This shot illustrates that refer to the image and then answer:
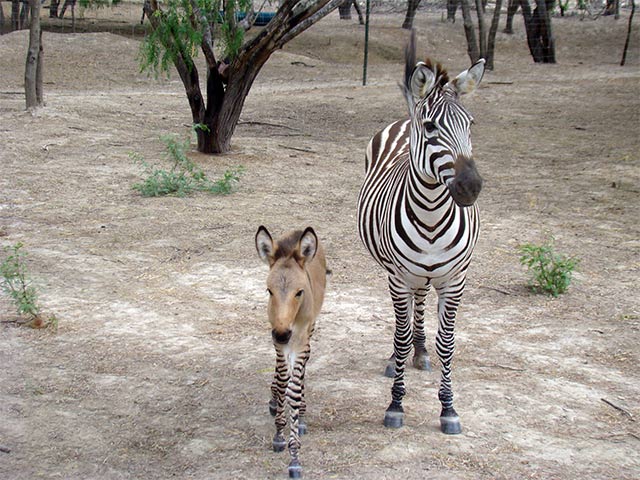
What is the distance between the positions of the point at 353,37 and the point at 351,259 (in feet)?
65.7

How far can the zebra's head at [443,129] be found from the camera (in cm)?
397

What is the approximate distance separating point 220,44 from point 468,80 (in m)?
8.25

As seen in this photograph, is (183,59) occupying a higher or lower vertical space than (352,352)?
higher

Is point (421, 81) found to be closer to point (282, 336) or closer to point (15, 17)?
point (282, 336)

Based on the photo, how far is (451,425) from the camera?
179 inches

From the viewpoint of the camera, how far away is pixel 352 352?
571 cm

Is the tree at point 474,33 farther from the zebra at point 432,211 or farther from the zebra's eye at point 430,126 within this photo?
the zebra's eye at point 430,126

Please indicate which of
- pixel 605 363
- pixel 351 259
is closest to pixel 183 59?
pixel 351 259

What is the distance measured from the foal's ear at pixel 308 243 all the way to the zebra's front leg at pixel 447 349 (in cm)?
98

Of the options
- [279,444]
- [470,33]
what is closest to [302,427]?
[279,444]

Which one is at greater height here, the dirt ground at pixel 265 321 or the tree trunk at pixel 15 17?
the tree trunk at pixel 15 17

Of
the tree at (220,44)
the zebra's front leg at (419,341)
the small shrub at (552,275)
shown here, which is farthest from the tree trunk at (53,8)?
the zebra's front leg at (419,341)

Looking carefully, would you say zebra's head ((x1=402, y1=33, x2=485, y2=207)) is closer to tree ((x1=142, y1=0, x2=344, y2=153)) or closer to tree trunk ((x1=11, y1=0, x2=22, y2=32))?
tree ((x1=142, y1=0, x2=344, y2=153))

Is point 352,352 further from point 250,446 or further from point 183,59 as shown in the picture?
point 183,59
